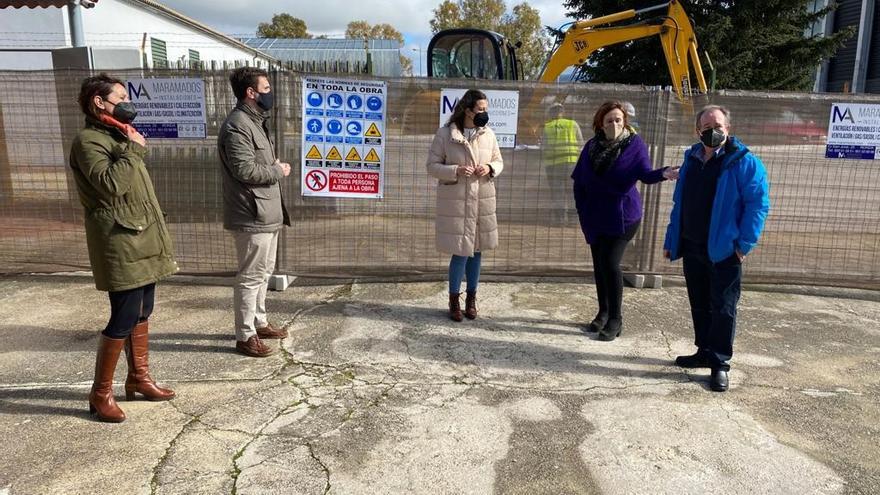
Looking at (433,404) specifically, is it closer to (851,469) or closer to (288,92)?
(851,469)

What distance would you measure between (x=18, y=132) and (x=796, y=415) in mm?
7037

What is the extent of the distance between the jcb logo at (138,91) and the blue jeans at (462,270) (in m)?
3.27

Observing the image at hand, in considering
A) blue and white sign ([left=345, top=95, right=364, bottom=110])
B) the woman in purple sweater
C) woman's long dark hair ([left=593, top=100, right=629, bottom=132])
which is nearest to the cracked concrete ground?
the woman in purple sweater

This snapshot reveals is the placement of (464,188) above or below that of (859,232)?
above

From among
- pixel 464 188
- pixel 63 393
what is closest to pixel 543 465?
pixel 464 188

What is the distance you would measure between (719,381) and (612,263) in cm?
117

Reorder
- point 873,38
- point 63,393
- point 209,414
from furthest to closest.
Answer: point 873,38 → point 63,393 → point 209,414

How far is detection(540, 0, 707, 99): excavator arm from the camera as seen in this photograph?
10453 mm

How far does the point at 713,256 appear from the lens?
380 cm

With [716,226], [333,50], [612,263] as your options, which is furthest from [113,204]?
[333,50]

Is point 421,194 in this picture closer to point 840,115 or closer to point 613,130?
point 613,130

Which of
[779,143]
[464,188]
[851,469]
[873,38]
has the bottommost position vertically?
[851,469]

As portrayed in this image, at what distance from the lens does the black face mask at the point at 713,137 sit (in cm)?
369

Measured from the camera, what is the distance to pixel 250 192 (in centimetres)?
396
